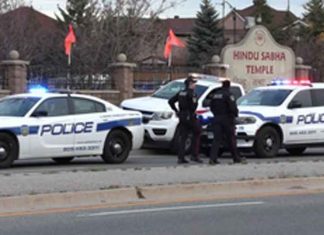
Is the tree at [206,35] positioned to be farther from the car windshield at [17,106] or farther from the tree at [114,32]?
the car windshield at [17,106]

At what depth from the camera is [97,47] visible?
43219mm

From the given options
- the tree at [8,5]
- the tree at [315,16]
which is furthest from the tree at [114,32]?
the tree at [315,16]

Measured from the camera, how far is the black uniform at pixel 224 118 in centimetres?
1499

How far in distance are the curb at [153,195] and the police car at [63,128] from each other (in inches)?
172

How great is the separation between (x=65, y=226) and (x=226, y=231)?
1851mm

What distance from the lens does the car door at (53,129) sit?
1466 centimetres

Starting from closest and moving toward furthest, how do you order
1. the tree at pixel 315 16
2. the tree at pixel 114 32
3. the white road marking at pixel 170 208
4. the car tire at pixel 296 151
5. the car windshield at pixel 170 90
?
the white road marking at pixel 170 208
the car tire at pixel 296 151
the car windshield at pixel 170 90
the tree at pixel 114 32
the tree at pixel 315 16

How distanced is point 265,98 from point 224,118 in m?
4.08

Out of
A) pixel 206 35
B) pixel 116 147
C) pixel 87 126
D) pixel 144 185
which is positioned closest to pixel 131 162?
pixel 116 147

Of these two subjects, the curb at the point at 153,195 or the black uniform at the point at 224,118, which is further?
the black uniform at the point at 224,118

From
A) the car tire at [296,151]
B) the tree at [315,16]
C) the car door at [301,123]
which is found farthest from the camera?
the tree at [315,16]

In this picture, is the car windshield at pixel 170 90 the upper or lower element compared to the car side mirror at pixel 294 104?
upper

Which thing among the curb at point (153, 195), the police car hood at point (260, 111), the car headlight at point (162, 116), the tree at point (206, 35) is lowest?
the curb at point (153, 195)

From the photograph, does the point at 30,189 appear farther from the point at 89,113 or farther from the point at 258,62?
the point at 258,62
